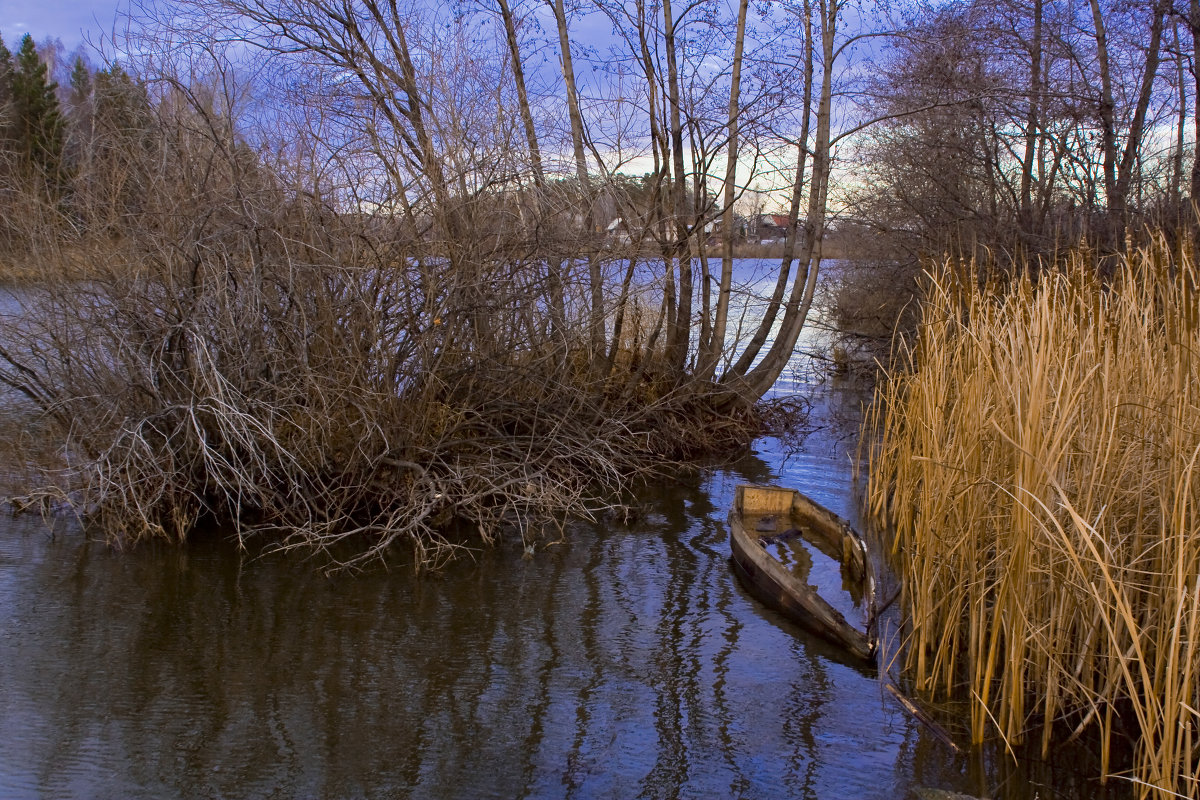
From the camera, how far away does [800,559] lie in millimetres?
8438

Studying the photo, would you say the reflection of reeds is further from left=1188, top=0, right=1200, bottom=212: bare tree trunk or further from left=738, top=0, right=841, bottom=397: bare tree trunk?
left=1188, top=0, right=1200, bottom=212: bare tree trunk

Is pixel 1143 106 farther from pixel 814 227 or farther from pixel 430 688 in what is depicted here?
pixel 430 688

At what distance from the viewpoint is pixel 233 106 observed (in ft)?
28.5

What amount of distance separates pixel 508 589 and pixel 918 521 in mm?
3152

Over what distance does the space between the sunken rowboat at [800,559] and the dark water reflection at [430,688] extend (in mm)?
175

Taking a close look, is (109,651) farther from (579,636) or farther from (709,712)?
(709,712)

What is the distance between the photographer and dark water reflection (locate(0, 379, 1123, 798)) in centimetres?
495

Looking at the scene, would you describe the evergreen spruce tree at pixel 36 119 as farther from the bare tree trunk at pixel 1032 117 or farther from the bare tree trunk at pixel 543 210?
the bare tree trunk at pixel 1032 117

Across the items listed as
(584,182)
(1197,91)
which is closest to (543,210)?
(584,182)

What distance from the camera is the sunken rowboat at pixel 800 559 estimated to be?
6.59 m

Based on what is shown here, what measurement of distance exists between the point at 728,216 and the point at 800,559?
616cm

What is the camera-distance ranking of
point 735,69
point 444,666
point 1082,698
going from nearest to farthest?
→ 1. point 1082,698
2. point 444,666
3. point 735,69

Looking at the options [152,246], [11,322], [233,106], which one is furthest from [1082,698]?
[11,322]

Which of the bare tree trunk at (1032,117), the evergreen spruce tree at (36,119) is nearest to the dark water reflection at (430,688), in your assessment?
the evergreen spruce tree at (36,119)
